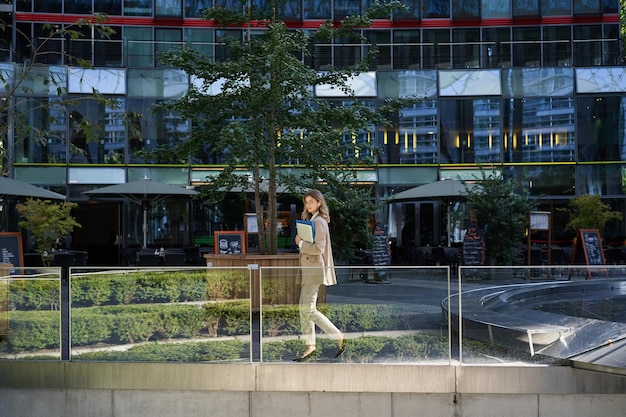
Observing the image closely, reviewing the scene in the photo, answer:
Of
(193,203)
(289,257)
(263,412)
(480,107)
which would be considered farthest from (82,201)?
(263,412)

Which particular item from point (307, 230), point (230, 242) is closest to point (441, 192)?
point (230, 242)

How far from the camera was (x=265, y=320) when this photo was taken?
26.2 ft

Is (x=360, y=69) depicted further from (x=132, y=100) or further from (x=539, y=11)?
(x=539, y=11)

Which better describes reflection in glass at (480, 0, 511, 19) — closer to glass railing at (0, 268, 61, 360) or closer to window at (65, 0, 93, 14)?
window at (65, 0, 93, 14)

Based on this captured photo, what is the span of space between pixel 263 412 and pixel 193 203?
2024cm

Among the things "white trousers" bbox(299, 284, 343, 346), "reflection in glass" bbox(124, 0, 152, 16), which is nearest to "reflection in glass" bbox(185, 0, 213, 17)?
"reflection in glass" bbox(124, 0, 152, 16)

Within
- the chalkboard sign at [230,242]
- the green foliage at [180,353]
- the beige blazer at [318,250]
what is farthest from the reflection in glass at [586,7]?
the green foliage at [180,353]

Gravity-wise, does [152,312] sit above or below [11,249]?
below

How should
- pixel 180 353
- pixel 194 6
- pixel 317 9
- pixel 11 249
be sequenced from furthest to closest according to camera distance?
pixel 317 9
pixel 194 6
pixel 11 249
pixel 180 353

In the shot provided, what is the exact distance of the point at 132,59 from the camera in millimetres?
27703

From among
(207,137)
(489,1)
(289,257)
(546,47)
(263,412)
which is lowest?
(263,412)

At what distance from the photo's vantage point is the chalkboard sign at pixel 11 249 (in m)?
16.8

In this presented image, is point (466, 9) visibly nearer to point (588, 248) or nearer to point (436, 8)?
point (436, 8)

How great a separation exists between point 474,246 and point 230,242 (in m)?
5.91
